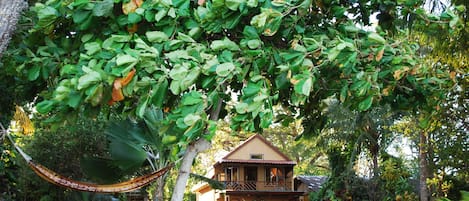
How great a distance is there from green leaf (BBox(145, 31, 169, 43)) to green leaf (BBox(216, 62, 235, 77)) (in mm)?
448

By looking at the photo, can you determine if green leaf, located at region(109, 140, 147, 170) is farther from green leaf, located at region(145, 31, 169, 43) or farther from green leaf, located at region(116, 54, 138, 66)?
green leaf, located at region(116, 54, 138, 66)

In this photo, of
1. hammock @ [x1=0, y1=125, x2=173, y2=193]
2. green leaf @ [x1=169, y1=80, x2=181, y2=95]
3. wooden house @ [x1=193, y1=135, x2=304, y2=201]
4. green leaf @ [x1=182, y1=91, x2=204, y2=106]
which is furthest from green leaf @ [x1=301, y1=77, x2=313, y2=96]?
wooden house @ [x1=193, y1=135, x2=304, y2=201]

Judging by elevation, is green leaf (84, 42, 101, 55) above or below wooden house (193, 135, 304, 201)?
above

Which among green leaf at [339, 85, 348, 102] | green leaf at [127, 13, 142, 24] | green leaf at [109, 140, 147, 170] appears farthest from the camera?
green leaf at [109, 140, 147, 170]

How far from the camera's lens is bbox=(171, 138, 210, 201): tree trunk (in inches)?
148

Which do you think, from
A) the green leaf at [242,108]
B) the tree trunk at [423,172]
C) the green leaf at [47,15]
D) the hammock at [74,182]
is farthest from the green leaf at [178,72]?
the tree trunk at [423,172]

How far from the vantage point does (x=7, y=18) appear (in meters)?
3.57

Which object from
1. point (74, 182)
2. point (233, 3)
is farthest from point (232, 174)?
point (233, 3)

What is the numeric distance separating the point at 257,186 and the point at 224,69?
55.2 feet

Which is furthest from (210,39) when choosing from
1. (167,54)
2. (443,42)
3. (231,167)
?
(231,167)

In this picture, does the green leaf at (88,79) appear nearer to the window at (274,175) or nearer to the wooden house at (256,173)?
the wooden house at (256,173)

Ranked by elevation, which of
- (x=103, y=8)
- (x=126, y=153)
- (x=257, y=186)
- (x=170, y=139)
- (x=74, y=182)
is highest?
(x=103, y=8)

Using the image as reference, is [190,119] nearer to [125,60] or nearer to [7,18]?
[125,60]

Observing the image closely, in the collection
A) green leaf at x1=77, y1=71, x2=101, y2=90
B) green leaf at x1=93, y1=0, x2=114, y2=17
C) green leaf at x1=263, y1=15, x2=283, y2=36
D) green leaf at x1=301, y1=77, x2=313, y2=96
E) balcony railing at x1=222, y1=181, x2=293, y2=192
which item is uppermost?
green leaf at x1=93, y1=0, x2=114, y2=17
